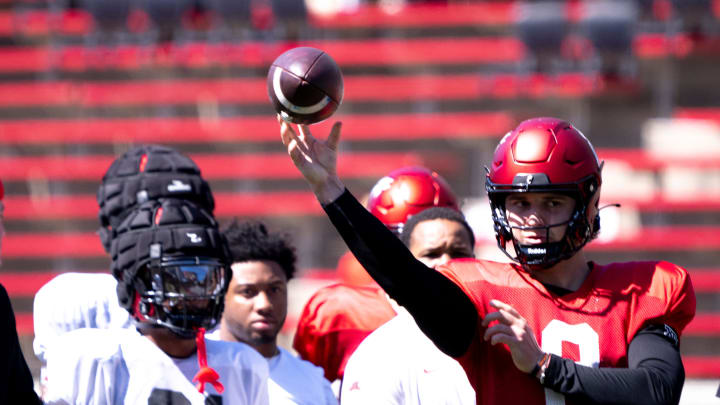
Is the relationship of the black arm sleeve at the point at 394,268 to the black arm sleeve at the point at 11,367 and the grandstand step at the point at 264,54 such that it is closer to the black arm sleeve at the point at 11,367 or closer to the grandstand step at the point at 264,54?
the black arm sleeve at the point at 11,367

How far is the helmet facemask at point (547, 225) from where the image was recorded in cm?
233

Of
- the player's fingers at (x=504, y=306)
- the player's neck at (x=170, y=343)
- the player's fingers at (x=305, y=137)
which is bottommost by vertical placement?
the player's neck at (x=170, y=343)

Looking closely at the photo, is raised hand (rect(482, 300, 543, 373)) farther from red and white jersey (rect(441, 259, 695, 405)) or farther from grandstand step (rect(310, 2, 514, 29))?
grandstand step (rect(310, 2, 514, 29))

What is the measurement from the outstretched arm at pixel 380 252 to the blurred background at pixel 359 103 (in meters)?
7.26

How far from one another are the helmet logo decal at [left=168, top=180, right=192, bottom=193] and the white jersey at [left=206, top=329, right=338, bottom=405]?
24.8 inches

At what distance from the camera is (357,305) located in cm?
357

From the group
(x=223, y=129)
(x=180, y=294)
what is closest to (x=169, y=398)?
(x=180, y=294)

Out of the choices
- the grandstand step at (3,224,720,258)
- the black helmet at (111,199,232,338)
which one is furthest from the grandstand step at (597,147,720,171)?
the black helmet at (111,199,232,338)

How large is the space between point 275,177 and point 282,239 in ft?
22.9

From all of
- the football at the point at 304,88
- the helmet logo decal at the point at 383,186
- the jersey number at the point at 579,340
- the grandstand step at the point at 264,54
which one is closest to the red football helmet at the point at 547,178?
the jersey number at the point at 579,340

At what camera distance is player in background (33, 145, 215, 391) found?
10.5 ft

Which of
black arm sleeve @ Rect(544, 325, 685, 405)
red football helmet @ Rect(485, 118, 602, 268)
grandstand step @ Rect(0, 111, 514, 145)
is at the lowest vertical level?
grandstand step @ Rect(0, 111, 514, 145)

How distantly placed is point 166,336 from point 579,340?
1.12 meters

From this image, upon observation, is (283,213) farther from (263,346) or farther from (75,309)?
(75,309)
